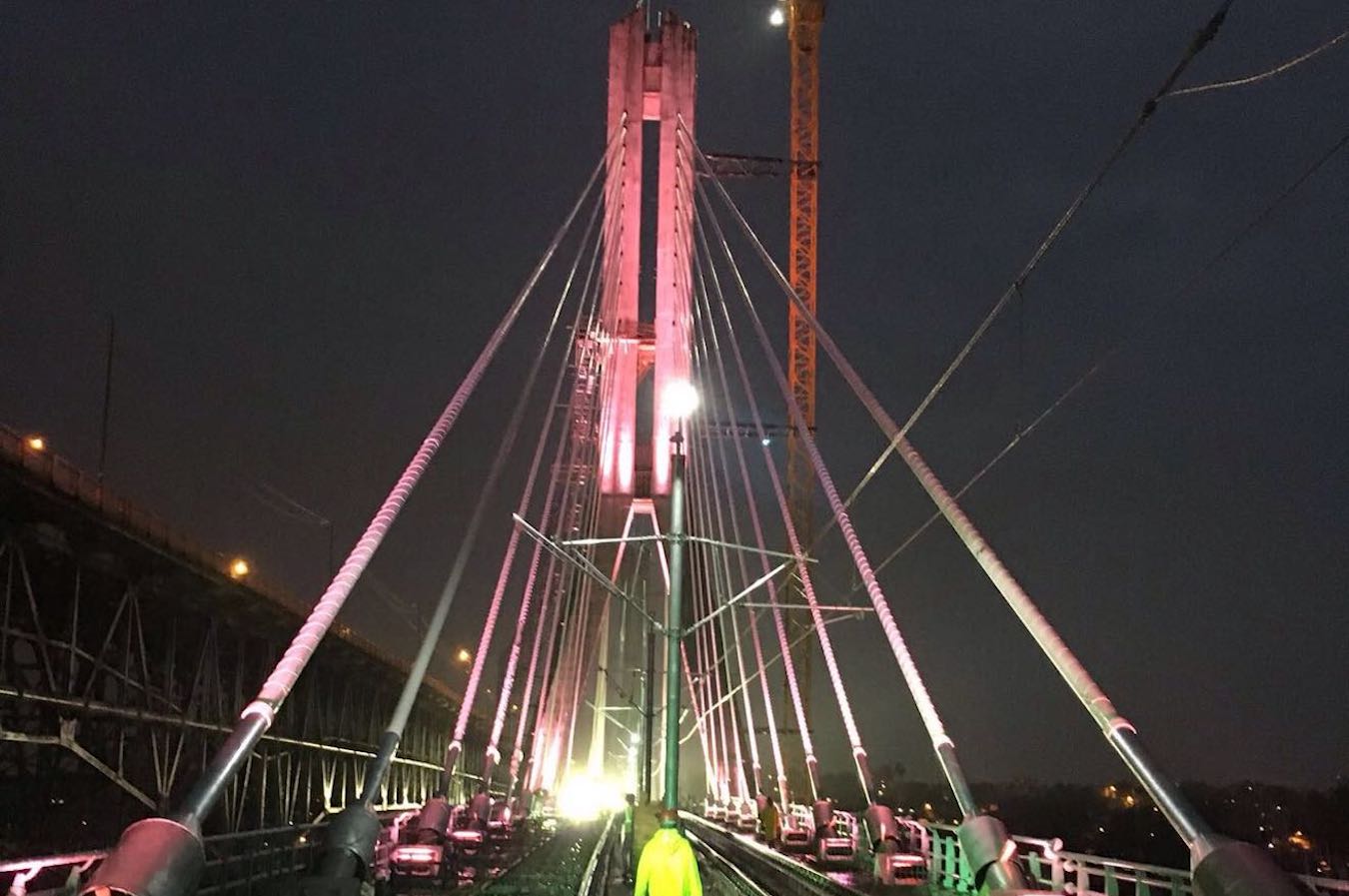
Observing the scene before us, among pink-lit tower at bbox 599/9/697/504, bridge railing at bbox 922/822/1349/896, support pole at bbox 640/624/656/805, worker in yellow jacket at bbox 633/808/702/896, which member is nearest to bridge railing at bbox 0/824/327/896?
support pole at bbox 640/624/656/805

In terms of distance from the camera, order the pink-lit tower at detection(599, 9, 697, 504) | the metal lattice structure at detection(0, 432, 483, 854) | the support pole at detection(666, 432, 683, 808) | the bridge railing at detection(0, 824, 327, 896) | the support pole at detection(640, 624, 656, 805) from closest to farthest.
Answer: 1. the bridge railing at detection(0, 824, 327, 896)
2. the support pole at detection(666, 432, 683, 808)
3. the metal lattice structure at detection(0, 432, 483, 854)
4. the support pole at detection(640, 624, 656, 805)
5. the pink-lit tower at detection(599, 9, 697, 504)

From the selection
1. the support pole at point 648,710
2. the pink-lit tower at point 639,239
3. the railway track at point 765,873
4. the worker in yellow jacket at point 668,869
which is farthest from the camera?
the pink-lit tower at point 639,239

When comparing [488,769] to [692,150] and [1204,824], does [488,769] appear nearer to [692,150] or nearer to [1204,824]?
[692,150]

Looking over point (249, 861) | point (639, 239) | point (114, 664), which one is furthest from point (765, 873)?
point (639, 239)

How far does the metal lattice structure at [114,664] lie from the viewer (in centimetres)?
2781

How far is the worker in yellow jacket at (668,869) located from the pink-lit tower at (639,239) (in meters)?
31.5

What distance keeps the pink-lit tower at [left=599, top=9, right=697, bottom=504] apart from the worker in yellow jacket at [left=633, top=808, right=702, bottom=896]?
103 ft

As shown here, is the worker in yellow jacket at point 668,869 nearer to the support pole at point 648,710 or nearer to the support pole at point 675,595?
the support pole at point 675,595

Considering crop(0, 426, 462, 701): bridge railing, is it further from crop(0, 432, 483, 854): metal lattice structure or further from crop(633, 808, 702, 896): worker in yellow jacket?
crop(633, 808, 702, 896): worker in yellow jacket

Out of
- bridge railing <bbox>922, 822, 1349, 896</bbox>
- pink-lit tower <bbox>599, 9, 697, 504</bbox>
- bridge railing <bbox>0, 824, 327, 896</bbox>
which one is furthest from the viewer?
pink-lit tower <bbox>599, 9, 697, 504</bbox>

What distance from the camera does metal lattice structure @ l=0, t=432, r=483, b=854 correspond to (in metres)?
27.8

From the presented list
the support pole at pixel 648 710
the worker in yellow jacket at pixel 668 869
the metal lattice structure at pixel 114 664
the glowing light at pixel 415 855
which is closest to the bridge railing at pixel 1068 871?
the worker in yellow jacket at pixel 668 869

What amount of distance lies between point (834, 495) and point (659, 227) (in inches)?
761

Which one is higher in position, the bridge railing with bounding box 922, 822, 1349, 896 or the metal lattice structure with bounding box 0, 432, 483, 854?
the metal lattice structure with bounding box 0, 432, 483, 854
